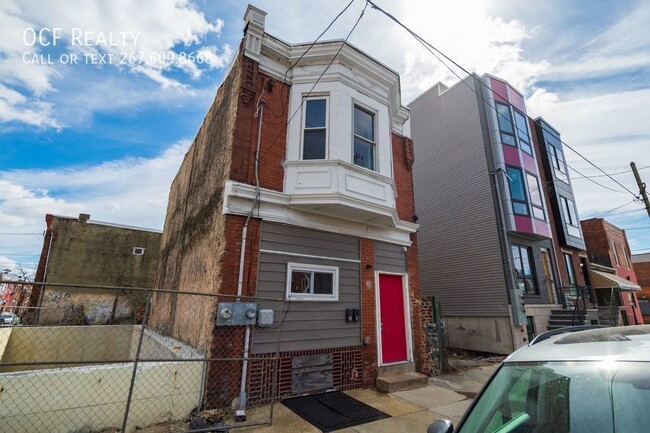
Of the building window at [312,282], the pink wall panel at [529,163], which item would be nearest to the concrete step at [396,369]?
the building window at [312,282]

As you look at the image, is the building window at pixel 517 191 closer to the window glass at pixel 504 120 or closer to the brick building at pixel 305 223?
the window glass at pixel 504 120

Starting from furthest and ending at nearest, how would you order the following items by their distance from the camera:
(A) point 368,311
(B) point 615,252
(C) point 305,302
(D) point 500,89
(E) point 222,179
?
(B) point 615,252 < (D) point 500,89 < (A) point 368,311 < (E) point 222,179 < (C) point 305,302

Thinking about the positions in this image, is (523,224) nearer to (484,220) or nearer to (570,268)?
(484,220)

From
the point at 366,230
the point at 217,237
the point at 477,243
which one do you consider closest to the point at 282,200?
the point at 217,237

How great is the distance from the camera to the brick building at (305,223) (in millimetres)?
6219

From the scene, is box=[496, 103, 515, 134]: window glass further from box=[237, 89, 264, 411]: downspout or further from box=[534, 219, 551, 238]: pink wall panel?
box=[237, 89, 264, 411]: downspout

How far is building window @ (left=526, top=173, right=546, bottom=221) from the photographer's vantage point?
1378 cm

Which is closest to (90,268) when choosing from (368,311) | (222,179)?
(222,179)

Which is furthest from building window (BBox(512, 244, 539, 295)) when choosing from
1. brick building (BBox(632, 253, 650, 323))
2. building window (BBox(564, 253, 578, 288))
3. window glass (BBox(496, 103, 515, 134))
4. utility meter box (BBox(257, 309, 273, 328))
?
brick building (BBox(632, 253, 650, 323))

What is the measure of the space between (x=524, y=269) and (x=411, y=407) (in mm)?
10186

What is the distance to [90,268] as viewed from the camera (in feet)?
60.0

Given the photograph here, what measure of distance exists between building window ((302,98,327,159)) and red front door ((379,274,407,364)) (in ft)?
11.8

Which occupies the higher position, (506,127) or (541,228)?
(506,127)

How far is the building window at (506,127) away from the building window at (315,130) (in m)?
10.0
